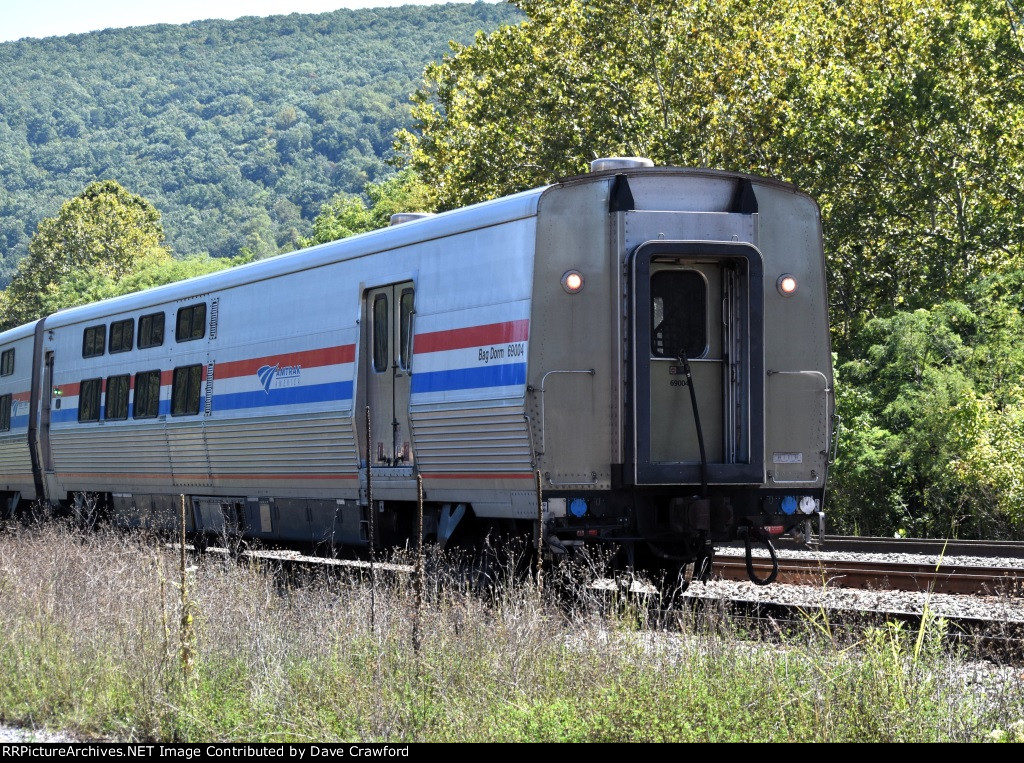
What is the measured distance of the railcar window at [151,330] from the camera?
16.8m

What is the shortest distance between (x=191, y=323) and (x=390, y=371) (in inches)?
181

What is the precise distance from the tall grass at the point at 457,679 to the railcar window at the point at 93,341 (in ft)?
30.5

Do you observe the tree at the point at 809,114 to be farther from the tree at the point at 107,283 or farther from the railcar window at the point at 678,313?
the tree at the point at 107,283

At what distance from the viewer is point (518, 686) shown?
6918 mm

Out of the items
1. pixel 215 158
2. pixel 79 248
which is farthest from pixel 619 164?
pixel 215 158

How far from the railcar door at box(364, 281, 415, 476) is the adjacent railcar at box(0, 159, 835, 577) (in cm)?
2

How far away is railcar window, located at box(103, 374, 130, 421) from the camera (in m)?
17.7

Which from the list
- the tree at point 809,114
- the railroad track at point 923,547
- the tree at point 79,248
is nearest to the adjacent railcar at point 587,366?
the railroad track at point 923,547

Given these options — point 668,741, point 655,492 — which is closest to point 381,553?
point 655,492

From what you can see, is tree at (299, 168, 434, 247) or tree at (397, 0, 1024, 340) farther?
tree at (299, 168, 434, 247)

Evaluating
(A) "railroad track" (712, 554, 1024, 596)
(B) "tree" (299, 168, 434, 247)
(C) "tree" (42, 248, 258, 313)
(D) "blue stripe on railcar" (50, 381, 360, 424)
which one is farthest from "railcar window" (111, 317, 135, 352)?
(C) "tree" (42, 248, 258, 313)

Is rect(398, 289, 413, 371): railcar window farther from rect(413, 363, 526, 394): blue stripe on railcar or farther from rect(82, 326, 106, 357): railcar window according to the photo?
rect(82, 326, 106, 357): railcar window

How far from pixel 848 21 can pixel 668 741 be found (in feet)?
79.9
